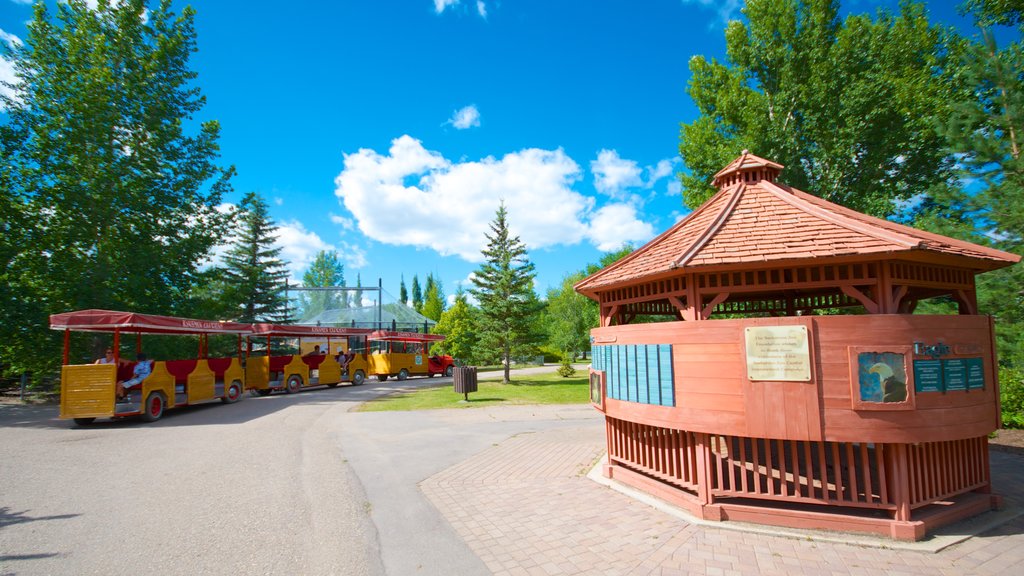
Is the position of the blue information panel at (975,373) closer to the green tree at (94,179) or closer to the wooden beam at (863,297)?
the wooden beam at (863,297)

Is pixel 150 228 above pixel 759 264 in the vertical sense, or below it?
above

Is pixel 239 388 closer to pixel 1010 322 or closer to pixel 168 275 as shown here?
pixel 168 275

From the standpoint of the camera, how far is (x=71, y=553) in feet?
15.9

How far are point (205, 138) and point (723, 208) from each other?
26.1 metres

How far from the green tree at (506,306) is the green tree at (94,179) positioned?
14358 mm

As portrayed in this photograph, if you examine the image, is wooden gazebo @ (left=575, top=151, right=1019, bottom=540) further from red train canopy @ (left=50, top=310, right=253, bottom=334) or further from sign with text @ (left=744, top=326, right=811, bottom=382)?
red train canopy @ (left=50, top=310, right=253, bottom=334)

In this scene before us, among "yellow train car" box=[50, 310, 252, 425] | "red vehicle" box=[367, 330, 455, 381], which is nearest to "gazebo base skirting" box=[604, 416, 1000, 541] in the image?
"yellow train car" box=[50, 310, 252, 425]

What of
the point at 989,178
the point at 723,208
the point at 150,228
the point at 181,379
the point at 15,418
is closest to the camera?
the point at 723,208

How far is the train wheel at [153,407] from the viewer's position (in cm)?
1320

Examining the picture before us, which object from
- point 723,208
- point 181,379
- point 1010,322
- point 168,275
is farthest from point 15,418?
point 1010,322

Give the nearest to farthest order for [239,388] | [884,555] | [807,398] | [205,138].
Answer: [884,555]
[807,398]
[239,388]
[205,138]

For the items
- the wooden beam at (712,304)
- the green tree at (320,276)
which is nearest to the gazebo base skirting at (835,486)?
the wooden beam at (712,304)

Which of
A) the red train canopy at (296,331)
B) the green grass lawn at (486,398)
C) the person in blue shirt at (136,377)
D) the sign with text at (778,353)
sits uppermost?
the red train canopy at (296,331)

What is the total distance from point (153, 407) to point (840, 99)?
27.8m
